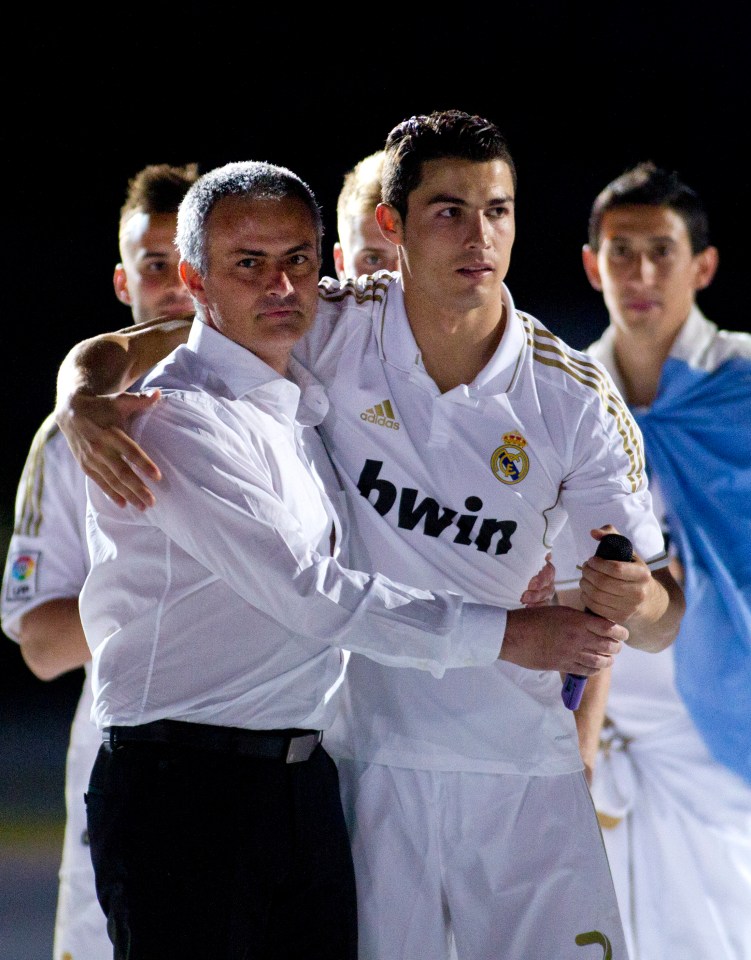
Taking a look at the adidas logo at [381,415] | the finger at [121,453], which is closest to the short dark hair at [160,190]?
the adidas logo at [381,415]

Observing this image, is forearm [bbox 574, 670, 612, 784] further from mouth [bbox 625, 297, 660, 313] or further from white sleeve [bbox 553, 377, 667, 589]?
mouth [bbox 625, 297, 660, 313]

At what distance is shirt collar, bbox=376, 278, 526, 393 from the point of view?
2.01 metres

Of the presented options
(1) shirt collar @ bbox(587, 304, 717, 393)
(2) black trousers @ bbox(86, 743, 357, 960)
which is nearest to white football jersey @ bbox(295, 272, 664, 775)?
(2) black trousers @ bbox(86, 743, 357, 960)

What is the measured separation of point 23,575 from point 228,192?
0.98m

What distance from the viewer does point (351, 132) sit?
3926mm

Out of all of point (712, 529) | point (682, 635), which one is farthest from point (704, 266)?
point (682, 635)

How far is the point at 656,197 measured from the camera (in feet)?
10.8

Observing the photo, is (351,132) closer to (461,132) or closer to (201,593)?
(461,132)

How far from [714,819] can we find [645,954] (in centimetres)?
38

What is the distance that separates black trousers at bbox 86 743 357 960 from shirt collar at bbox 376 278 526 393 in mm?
711

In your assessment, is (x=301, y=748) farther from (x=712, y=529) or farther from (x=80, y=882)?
(x=712, y=529)

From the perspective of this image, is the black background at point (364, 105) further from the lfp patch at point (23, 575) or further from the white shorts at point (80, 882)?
the white shorts at point (80, 882)

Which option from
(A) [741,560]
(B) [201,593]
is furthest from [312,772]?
(A) [741,560]

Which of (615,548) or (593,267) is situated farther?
(593,267)
